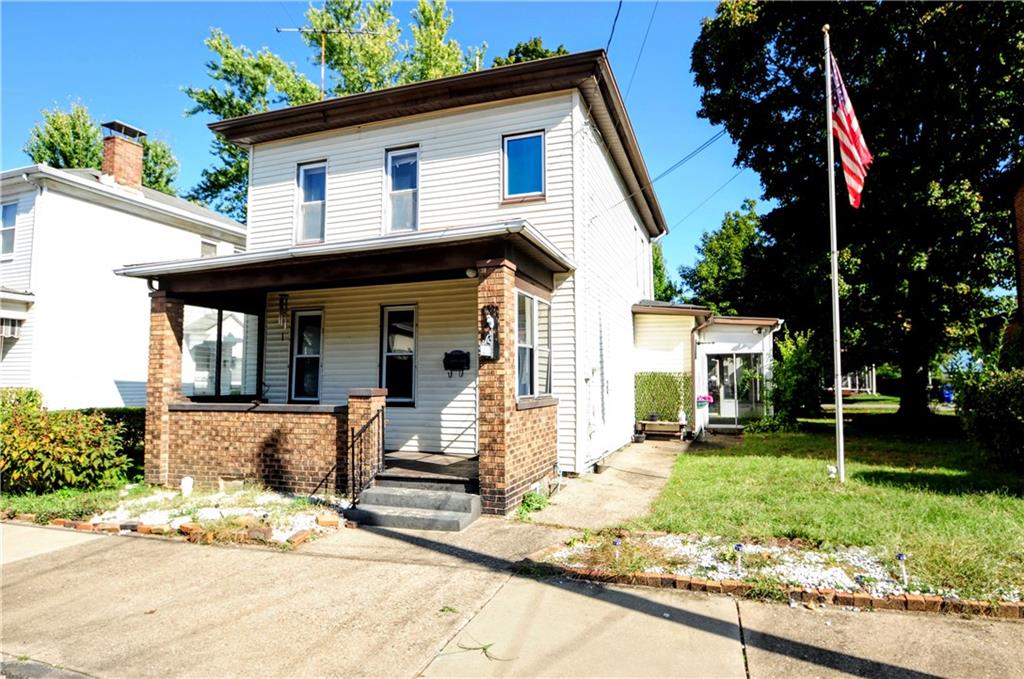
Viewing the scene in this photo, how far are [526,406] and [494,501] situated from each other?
53.0 inches

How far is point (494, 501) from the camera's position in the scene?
22.6ft

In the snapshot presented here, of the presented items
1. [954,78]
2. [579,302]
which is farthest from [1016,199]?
[579,302]

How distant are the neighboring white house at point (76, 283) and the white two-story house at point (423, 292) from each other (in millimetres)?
5614

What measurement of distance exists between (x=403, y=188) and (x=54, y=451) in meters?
6.97

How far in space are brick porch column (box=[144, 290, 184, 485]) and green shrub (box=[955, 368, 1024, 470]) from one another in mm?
12264

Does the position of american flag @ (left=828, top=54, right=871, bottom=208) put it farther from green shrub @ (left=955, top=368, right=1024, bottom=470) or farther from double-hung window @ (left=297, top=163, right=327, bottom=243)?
double-hung window @ (left=297, top=163, right=327, bottom=243)

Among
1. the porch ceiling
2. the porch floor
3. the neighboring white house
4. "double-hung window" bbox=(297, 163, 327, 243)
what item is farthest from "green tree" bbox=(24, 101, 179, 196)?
the porch floor

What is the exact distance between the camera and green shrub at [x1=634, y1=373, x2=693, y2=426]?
1485cm

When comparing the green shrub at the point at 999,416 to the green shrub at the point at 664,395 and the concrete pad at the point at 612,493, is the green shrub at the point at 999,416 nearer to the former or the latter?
the concrete pad at the point at 612,493

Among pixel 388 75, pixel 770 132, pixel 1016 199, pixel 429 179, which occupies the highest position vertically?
pixel 388 75

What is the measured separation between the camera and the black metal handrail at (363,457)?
7.47 m

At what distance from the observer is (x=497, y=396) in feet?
22.8

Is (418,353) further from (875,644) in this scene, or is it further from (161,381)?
(875,644)

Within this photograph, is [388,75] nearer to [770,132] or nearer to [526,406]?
[770,132]
